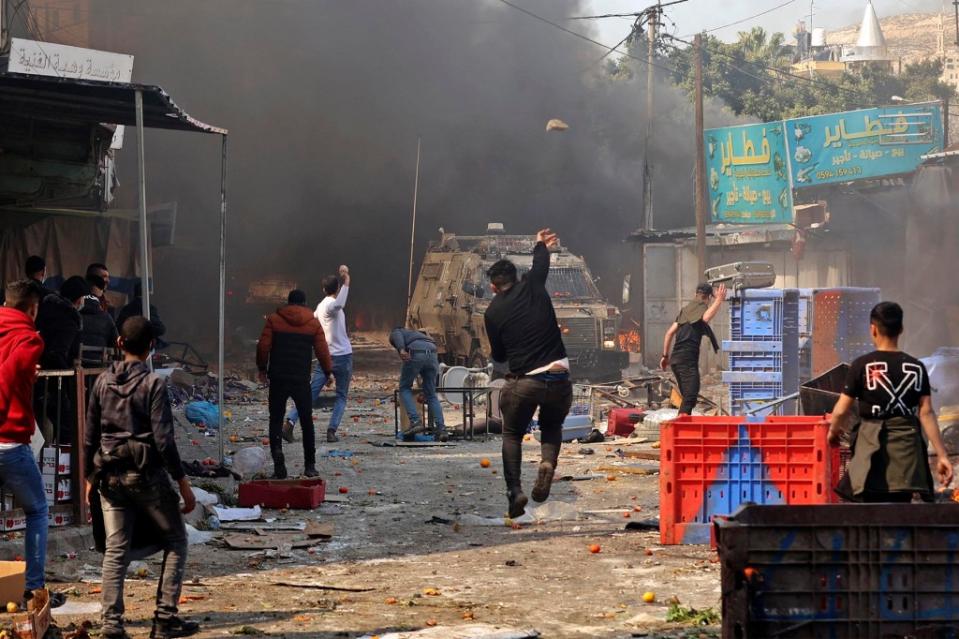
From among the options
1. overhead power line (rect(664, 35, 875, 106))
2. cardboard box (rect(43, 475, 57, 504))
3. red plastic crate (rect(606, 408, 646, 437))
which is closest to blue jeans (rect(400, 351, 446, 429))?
red plastic crate (rect(606, 408, 646, 437))

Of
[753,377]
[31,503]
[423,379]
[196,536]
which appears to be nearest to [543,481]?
[196,536]

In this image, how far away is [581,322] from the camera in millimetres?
21594

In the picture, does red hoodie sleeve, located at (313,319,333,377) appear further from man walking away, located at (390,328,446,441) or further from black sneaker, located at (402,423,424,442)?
black sneaker, located at (402,423,424,442)

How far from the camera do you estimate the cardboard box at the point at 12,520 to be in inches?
286

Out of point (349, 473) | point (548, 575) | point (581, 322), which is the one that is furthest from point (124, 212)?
point (548, 575)

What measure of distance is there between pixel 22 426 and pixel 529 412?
3692 millimetres

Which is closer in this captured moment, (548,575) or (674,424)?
(548,575)

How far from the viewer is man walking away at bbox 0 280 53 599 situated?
577 cm

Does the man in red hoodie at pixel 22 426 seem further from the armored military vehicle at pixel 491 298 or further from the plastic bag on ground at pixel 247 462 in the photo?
the armored military vehicle at pixel 491 298

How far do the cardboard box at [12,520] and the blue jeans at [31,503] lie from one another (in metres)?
1.33

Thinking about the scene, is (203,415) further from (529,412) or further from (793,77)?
(793,77)

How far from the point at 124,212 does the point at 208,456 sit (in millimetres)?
8560

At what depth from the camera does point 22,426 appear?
5.81 metres

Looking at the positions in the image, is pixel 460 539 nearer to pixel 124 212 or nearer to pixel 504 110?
pixel 124 212
